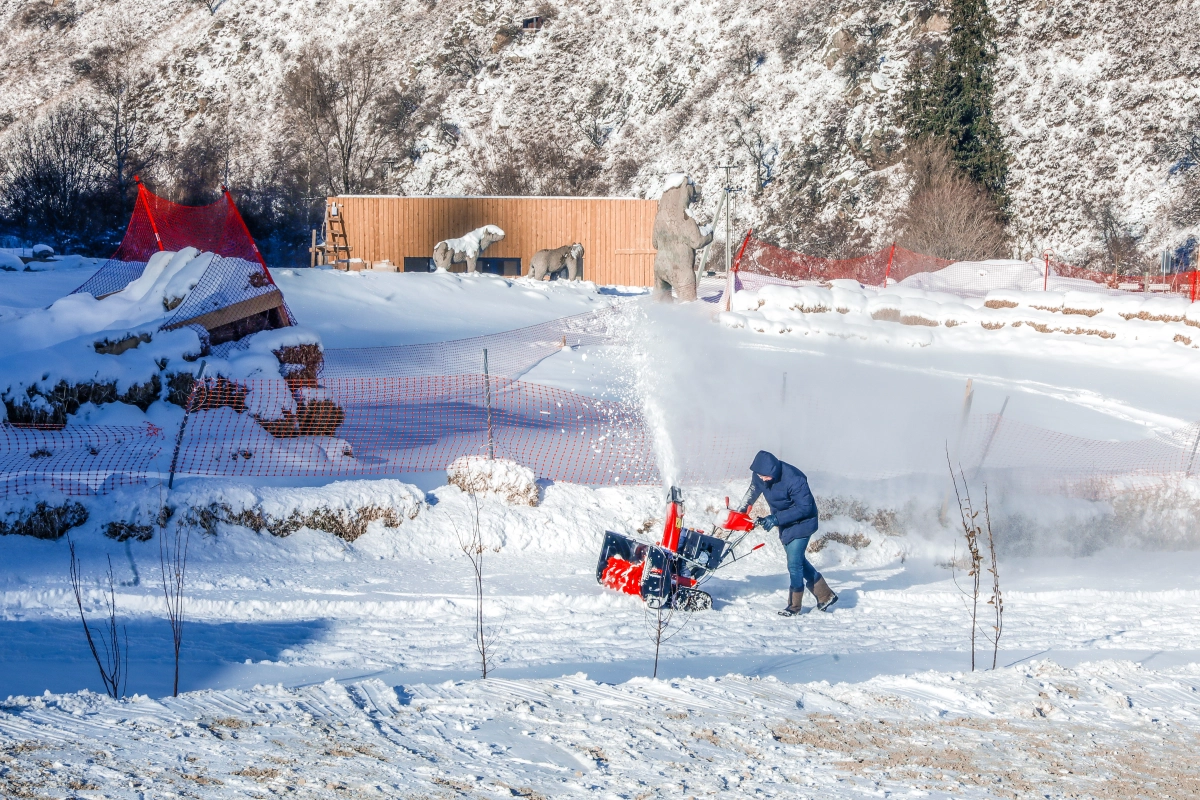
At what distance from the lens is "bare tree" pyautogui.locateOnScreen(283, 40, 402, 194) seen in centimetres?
5106

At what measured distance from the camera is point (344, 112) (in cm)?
5794

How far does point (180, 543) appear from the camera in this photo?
8883 mm

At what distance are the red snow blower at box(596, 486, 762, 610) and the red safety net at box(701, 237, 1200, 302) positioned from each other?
15.9 meters

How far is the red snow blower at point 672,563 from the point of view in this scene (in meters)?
8.05

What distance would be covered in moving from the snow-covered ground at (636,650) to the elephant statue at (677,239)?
6.08 metres

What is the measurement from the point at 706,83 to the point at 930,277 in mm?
31086

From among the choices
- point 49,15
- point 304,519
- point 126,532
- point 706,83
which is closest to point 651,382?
point 304,519

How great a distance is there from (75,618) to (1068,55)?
49.5 metres

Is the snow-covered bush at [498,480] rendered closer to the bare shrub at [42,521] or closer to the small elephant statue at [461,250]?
the bare shrub at [42,521]

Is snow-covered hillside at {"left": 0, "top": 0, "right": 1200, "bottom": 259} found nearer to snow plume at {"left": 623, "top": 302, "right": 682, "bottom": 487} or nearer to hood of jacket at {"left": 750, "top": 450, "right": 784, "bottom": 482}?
snow plume at {"left": 623, "top": 302, "right": 682, "bottom": 487}

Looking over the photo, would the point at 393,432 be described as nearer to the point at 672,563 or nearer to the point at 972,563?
the point at 672,563

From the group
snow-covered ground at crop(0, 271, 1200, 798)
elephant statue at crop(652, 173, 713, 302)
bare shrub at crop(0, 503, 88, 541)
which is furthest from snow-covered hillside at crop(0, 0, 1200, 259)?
bare shrub at crop(0, 503, 88, 541)

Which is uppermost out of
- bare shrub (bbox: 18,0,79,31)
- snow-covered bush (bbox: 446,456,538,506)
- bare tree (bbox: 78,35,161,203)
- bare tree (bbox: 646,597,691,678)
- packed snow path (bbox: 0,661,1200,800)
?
bare shrub (bbox: 18,0,79,31)

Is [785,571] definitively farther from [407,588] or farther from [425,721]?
[425,721]
